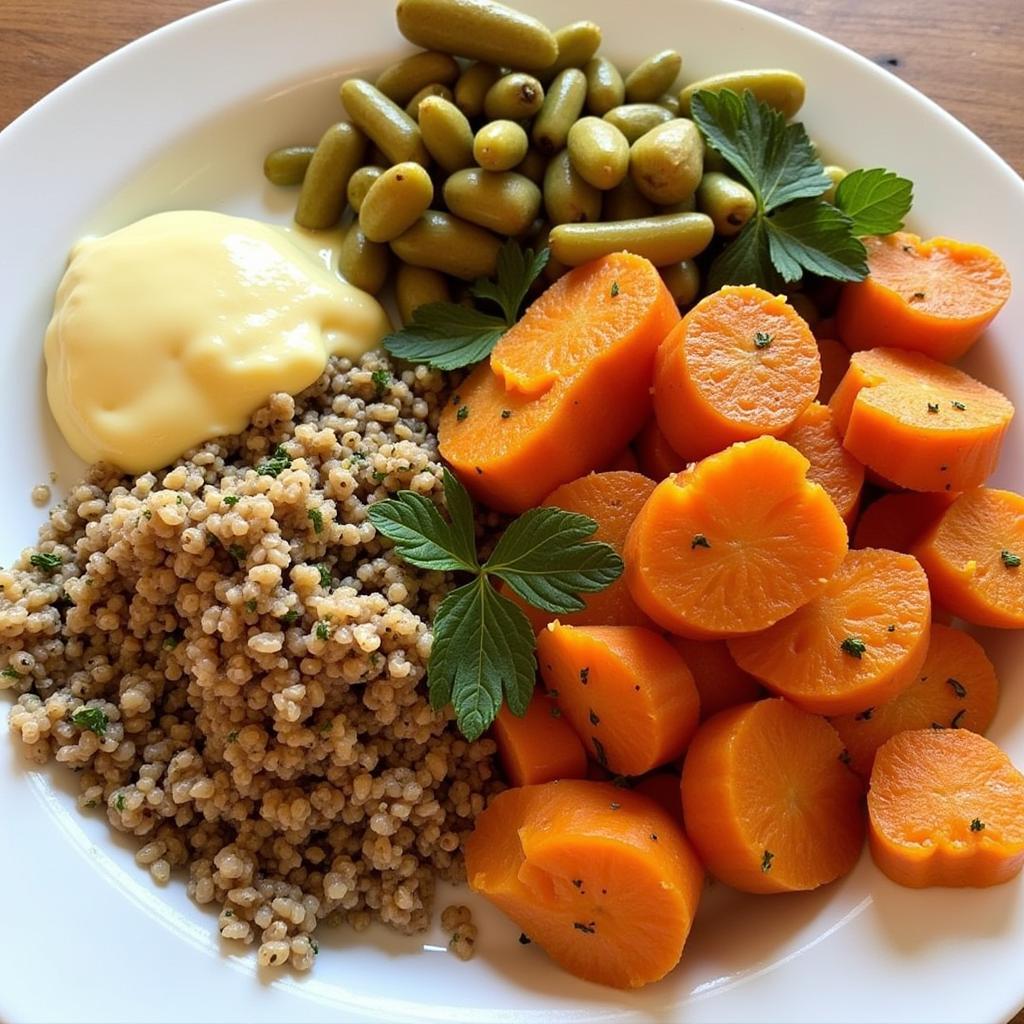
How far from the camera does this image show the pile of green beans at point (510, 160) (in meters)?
2.11

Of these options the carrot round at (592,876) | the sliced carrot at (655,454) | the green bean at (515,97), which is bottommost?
the carrot round at (592,876)

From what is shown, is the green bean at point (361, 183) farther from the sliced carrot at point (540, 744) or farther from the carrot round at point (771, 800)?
the carrot round at point (771, 800)

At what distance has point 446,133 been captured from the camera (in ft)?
7.09

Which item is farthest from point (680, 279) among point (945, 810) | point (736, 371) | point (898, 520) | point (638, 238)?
point (945, 810)

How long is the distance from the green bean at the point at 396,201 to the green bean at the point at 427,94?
21 cm

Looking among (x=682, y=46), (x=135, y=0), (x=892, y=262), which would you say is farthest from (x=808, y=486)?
(x=135, y=0)

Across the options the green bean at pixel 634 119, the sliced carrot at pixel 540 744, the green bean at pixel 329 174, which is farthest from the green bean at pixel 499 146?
the sliced carrot at pixel 540 744

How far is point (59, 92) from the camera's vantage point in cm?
225

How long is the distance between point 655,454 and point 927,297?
2.30ft

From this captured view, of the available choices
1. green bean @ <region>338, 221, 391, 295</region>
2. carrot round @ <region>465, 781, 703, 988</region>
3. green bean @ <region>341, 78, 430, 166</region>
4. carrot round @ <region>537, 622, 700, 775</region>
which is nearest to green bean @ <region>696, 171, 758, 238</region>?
green bean @ <region>341, 78, 430, 166</region>

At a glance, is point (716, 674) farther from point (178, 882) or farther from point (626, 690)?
point (178, 882)

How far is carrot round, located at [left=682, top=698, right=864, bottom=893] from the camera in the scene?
1693 mm

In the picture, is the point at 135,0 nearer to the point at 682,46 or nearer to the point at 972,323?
the point at 682,46

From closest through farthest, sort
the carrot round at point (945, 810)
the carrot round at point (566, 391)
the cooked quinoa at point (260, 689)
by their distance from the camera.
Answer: the carrot round at point (945, 810), the cooked quinoa at point (260, 689), the carrot round at point (566, 391)
